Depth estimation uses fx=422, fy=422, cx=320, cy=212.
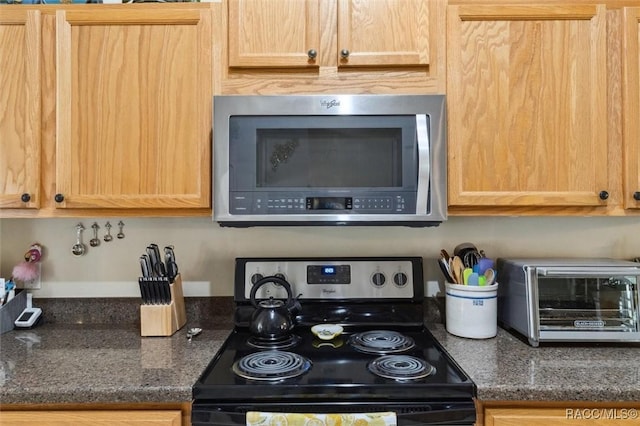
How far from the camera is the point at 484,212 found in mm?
1416

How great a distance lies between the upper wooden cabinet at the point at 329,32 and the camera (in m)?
1.37

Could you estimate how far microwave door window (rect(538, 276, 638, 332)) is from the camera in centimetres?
138

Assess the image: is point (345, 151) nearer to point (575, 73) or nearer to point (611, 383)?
point (575, 73)

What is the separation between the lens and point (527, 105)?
138 centimetres

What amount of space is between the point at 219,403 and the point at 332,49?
1111 mm

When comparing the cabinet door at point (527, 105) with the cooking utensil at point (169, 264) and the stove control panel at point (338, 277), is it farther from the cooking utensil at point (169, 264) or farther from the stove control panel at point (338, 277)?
the cooking utensil at point (169, 264)

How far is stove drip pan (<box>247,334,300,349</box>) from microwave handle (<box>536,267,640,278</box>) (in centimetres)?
86

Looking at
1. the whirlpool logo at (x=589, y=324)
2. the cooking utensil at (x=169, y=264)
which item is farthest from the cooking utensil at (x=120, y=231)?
→ the whirlpool logo at (x=589, y=324)

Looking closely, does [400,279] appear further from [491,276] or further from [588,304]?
[588,304]

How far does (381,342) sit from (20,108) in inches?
56.5

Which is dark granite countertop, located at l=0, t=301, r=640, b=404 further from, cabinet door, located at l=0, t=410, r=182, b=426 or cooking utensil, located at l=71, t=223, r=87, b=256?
cooking utensil, located at l=71, t=223, r=87, b=256

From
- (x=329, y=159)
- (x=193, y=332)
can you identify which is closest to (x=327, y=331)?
(x=193, y=332)

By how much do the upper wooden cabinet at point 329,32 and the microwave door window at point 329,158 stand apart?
0.24m

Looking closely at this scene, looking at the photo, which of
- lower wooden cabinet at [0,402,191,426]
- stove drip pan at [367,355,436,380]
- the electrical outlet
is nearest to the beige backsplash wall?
the electrical outlet
